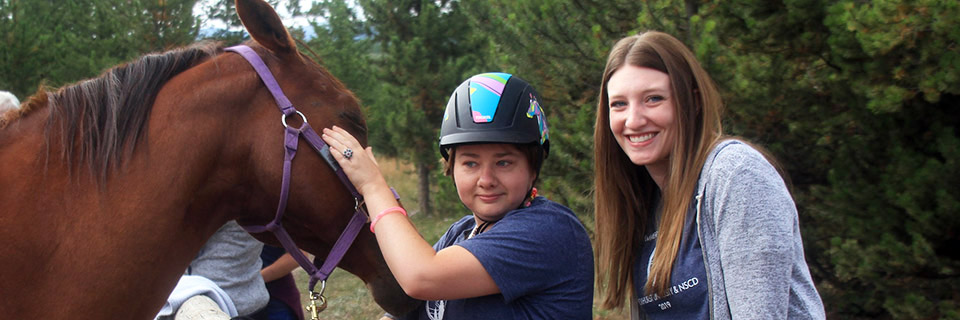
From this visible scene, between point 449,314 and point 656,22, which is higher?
point 656,22

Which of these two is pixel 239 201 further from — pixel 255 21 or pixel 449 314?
pixel 449 314

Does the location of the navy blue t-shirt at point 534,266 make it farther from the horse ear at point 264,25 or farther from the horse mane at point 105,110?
the horse mane at point 105,110

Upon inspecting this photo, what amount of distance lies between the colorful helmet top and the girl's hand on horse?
0.24 metres

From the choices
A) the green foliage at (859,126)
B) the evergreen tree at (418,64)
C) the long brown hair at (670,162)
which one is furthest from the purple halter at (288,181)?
the evergreen tree at (418,64)

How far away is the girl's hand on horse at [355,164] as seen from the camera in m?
1.88

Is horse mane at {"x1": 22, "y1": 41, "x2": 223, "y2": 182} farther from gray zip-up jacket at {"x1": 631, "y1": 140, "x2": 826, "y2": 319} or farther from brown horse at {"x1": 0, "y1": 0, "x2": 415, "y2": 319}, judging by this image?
gray zip-up jacket at {"x1": 631, "y1": 140, "x2": 826, "y2": 319}

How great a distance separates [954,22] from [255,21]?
2.76 metres

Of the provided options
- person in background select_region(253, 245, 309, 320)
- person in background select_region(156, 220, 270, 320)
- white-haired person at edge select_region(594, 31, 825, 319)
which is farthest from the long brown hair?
person in background select_region(253, 245, 309, 320)

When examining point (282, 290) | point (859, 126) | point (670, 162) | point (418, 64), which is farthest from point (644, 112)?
point (418, 64)

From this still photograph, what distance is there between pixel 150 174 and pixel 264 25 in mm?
564

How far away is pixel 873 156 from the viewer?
12.4 feet

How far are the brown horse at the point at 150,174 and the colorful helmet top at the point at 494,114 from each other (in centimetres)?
33

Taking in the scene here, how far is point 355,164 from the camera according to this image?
1890 millimetres

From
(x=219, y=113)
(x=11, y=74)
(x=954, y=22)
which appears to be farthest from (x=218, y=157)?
(x=11, y=74)
